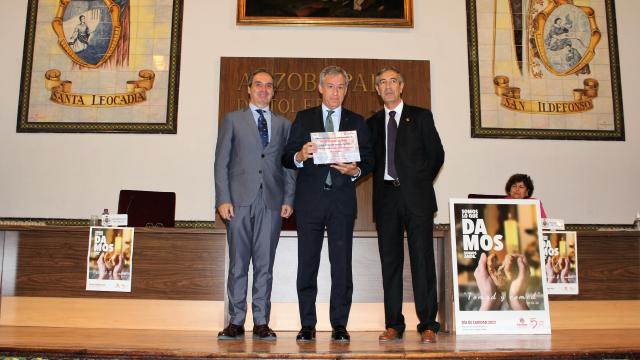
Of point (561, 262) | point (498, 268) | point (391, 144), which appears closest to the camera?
point (391, 144)

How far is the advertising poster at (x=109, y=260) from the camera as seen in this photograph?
3.74 m

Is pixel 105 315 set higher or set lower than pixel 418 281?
lower

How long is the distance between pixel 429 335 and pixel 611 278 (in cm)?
161

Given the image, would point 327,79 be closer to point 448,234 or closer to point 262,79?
point 262,79

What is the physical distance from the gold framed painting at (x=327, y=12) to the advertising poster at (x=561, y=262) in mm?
2799

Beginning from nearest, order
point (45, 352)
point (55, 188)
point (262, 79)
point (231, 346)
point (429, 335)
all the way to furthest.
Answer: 1. point (45, 352)
2. point (231, 346)
3. point (429, 335)
4. point (262, 79)
5. point (55, 188)

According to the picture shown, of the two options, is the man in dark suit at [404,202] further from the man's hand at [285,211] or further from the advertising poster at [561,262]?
the advertising poster at [561,262]

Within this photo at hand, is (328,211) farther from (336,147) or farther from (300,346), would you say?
(300,346)

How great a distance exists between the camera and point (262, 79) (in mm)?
3535

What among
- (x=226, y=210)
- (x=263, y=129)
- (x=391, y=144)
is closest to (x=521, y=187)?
(x=391, y=144)

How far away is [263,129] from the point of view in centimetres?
356

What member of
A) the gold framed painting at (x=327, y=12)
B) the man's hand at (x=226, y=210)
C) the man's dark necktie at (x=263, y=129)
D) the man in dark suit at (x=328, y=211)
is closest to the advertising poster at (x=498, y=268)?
the man in dark suit at (x=328, y=211)

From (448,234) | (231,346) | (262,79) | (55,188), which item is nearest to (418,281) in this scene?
(448,234)

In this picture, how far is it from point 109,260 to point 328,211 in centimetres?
156
